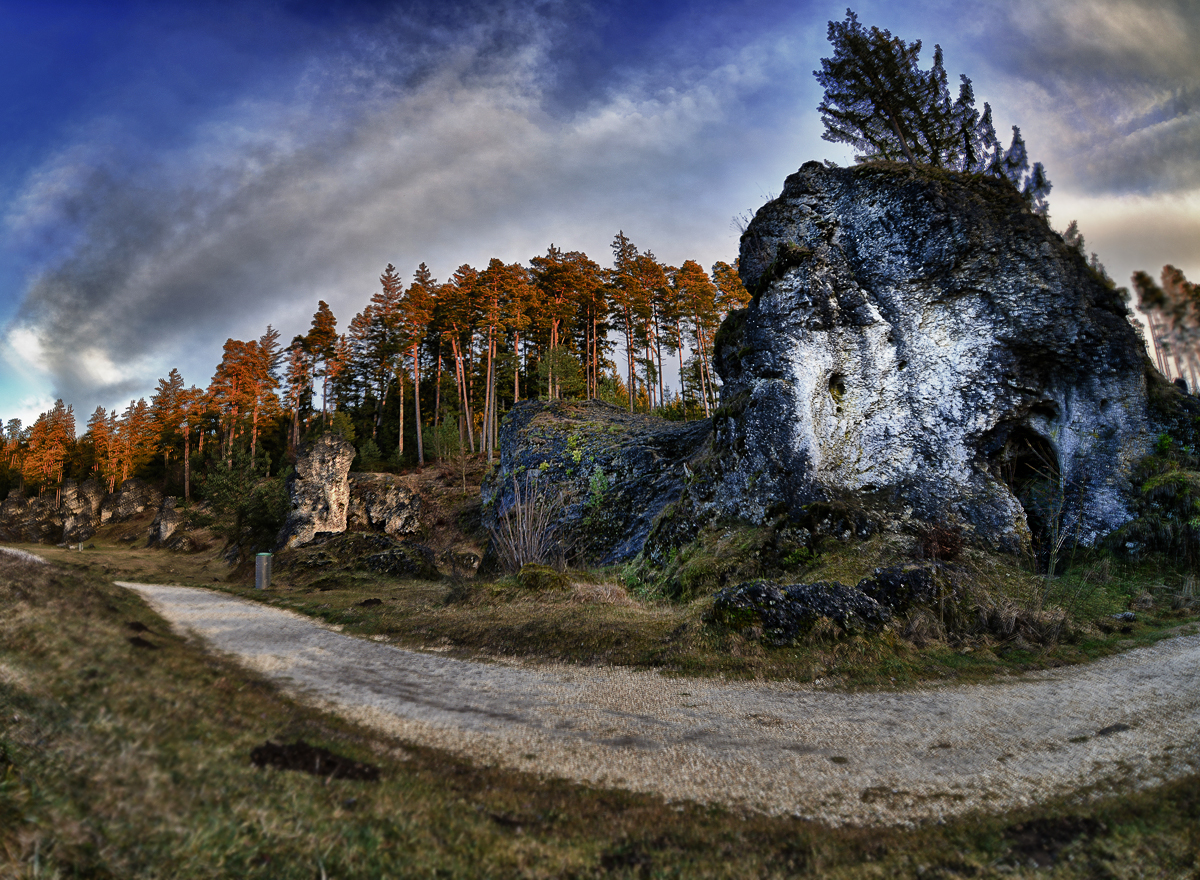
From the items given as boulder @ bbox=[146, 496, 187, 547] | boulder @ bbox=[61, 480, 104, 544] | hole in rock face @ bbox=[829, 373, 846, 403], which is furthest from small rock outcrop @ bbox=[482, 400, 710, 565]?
boulder @ bbox=[61, 480, 104, 544]

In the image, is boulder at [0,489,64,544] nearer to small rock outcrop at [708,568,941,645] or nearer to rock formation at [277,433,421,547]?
rock formation at [277,433,421,547]

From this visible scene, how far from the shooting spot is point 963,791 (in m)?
3.38

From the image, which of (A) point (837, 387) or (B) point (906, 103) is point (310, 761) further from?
(B) point (906, 103)

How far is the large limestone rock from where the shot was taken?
1126cm

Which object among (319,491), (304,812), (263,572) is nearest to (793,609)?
(304,812)

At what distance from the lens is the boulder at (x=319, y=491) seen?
91.5 ft

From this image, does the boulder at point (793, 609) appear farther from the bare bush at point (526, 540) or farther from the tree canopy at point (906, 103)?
the tree canopy at point (906, 103)

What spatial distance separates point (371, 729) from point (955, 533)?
10255 mm

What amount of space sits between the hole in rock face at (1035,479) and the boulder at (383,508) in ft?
91.1

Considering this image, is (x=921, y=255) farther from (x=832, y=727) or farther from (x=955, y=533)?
(x=832, y=727)

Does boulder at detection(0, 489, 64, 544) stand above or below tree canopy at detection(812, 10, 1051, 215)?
below

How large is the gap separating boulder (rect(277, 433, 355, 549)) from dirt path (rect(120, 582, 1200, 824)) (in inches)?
917

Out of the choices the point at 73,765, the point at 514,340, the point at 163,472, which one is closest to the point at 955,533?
the point at 73,765

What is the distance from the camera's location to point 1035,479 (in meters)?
11.9
